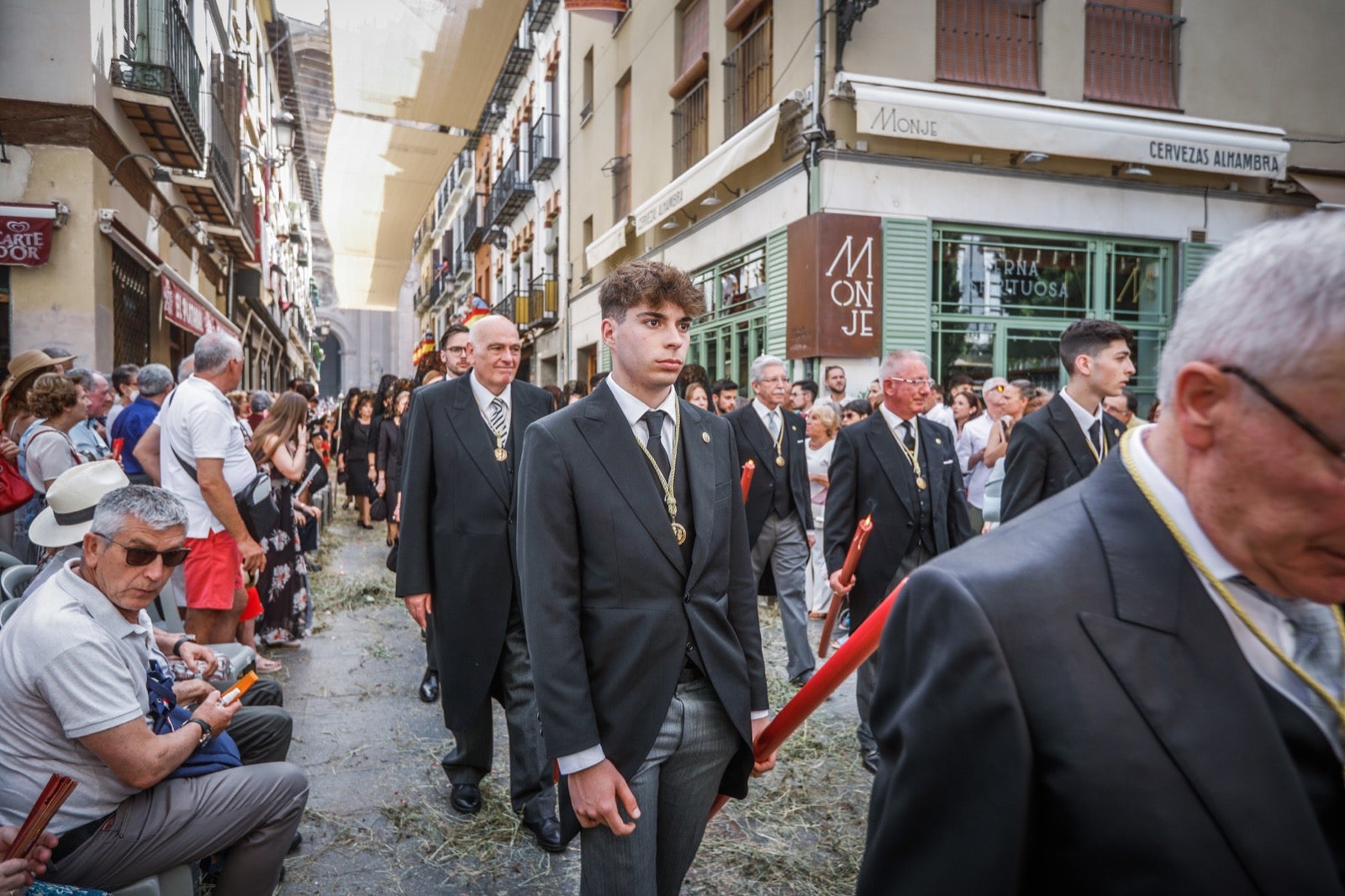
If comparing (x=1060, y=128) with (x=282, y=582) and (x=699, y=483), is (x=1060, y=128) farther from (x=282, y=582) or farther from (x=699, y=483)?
(x=699, y=483)

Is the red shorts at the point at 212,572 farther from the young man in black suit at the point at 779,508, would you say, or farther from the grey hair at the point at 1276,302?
the grey hair at the point at 1276,302

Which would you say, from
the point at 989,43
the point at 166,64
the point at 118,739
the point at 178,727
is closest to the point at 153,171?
the point at 166,64

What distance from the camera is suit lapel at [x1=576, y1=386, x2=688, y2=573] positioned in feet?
7.71

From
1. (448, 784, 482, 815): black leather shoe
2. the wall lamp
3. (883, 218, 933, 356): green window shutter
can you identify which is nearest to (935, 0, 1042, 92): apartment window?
(883, 218, 933, 356): green window shutter

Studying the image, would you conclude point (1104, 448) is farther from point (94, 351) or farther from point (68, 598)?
point (94, 351)

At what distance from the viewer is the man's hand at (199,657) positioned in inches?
132

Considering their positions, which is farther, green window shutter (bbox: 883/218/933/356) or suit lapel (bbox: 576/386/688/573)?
green window shutter (bbox: 883/218/933/356)

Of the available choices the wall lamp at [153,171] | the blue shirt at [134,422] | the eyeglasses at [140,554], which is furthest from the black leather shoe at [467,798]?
the wall lamp at [153,171]

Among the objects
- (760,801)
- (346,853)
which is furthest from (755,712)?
(346,853)

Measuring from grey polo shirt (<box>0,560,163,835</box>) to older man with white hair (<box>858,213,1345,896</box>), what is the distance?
7.44 feet

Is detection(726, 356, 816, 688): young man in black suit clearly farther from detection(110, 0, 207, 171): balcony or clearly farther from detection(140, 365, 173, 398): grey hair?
detection(110, 0, 207, 171): balcony

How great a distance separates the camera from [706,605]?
7.80 feet

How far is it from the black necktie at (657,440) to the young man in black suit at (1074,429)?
7.46 feet

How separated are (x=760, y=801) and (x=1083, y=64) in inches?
468
